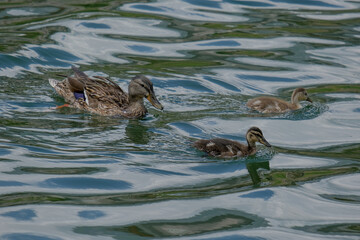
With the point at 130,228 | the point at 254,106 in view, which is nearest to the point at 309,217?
the point at 130,228

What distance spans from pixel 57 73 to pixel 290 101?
12.3ft

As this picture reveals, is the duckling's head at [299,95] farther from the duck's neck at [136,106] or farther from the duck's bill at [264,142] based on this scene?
the duck's bill at [264,142]

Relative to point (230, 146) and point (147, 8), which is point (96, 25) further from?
point (230, 146)

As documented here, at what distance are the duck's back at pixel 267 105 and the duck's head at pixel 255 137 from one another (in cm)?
164

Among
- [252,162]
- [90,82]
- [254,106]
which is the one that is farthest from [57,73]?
[252,162]

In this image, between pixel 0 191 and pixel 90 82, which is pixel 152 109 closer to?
pixel 90 82

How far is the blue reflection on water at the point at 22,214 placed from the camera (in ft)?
21.3

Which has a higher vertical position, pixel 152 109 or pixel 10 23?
pixel 10 23

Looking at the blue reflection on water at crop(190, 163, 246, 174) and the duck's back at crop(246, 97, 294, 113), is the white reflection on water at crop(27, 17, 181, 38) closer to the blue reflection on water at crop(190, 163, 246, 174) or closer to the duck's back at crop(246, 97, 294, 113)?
the duck's back at crop(246, 97, 294, 113)

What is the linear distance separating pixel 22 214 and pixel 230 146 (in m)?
2.89

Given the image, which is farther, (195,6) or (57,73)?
(195,6)

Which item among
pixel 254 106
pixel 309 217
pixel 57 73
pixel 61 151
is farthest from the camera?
pixel 57 73

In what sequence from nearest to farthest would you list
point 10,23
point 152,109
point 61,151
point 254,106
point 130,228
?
1. point 130,228
2. point 61,151
3. point 254,106
4. point 152,109
5. point 10,23

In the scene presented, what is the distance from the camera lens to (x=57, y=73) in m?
12.2
